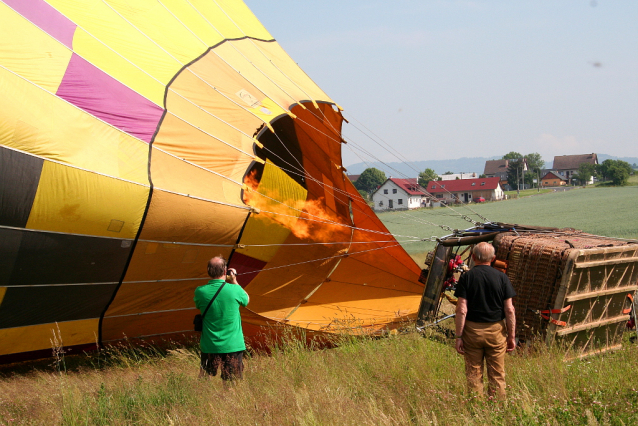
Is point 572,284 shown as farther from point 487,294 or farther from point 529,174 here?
point 529,174

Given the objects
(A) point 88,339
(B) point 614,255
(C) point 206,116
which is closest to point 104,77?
(C) point 206,116

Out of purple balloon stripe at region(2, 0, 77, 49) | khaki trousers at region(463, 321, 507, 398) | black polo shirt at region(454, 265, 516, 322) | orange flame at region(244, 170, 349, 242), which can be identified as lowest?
khaki trousers at region(463, 321, 507, 398)

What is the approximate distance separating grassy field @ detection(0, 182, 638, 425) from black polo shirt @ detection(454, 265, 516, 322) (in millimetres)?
577

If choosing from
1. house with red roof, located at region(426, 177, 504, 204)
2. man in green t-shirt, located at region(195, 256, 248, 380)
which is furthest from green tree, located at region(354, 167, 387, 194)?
man in green t-shirt, located at region(195, 256, 248, 380)

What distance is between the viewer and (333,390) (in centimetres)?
443

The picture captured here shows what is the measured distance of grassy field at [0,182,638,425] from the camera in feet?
12.4

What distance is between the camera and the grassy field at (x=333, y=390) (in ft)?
12.4

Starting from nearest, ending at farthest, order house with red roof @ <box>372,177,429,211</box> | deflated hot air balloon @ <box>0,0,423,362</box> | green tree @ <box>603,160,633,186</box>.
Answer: deflated hot air balloon @ <box>0,0,423,362</box>
house with red roof @ <box>372,177,429,211</box>
green tree @ <box>603,160,633,186</box>

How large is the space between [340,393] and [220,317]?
1.12 m

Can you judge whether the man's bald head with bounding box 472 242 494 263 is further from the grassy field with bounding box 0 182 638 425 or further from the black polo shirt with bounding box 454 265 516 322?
the grassy field with bounding box 0 182 638 425

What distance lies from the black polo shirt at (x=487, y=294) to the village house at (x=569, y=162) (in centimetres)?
13523

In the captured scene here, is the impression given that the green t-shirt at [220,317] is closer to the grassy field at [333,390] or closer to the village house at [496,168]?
the grassy field at [333,390]

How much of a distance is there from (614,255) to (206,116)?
450cm

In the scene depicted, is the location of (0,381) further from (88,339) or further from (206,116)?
(206,116)
